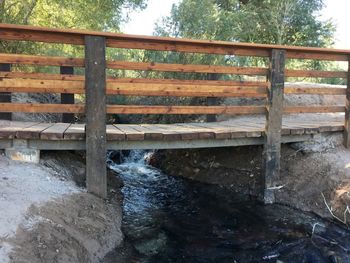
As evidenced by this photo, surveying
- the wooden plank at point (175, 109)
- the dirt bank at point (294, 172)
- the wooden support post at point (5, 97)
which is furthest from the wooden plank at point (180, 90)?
the wooden support post at point (5, 97)

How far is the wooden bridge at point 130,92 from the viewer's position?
4.88m

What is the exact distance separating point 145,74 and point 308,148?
5.20m

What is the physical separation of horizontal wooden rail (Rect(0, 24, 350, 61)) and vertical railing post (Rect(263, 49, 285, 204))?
0.80 ft

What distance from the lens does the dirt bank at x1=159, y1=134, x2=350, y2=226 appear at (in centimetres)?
572

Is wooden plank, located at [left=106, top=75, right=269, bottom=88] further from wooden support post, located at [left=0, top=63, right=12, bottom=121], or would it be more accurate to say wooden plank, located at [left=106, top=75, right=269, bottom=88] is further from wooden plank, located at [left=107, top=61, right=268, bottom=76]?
wooden support post, located at [left=0, top=63, right=12, bottom=121]

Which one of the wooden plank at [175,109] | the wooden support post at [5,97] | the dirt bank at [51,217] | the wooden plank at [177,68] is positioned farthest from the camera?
the wooden support post at [5,97]

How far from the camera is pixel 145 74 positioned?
33.8 feet

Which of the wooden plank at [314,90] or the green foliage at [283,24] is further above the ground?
the green foliage at [283,24]

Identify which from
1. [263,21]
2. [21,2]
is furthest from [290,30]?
[21,2]

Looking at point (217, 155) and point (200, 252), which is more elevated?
point (217, 155)

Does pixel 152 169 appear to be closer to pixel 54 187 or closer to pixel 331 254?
pixel 54 187

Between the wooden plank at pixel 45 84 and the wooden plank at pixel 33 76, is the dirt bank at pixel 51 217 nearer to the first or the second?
the wooden plank at pixel 45 84

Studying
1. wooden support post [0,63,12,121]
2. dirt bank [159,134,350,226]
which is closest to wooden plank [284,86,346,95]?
dirt bank [159,134,350,226]

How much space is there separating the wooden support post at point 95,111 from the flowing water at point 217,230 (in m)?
0.76
